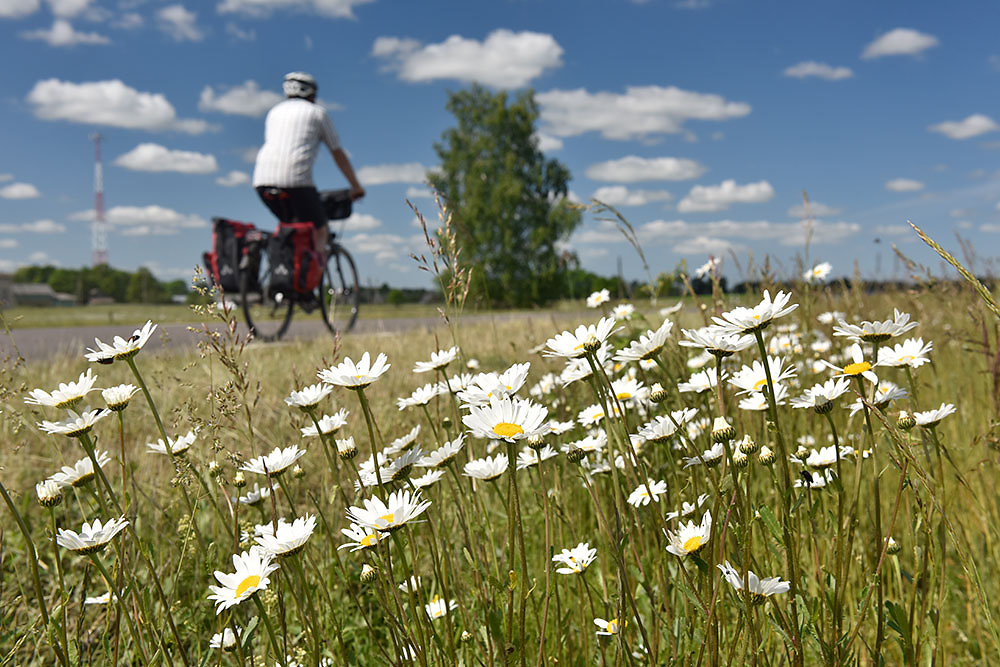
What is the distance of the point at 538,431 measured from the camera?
87cm

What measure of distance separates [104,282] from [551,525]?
281ft

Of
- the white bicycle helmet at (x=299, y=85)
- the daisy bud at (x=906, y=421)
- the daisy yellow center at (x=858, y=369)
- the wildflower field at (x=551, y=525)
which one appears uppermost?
the white bicycle helmet at (x=299, y=85)

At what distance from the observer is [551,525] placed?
3.81 feet

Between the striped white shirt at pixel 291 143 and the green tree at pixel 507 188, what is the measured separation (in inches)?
910

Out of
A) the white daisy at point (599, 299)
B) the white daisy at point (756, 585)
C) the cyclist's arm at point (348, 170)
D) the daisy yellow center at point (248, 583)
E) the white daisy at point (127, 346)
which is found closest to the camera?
the white daisy at point (756, 585)

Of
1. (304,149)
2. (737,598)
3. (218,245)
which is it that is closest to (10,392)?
(737,598)

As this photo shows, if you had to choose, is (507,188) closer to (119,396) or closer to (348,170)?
(348,170)

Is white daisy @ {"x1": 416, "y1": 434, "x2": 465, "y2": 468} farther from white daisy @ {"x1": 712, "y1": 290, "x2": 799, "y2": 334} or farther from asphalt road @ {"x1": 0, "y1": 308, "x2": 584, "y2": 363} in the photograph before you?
asphalt road @ {"x1": 0, "y1": 308, "x2": 584, "y2": 363}

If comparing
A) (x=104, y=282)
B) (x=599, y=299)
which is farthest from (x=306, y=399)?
(x=104, y=282)

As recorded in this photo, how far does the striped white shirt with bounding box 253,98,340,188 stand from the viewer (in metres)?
5.98

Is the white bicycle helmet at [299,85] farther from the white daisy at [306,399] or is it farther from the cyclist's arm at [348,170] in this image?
the white daisy at [306,399]

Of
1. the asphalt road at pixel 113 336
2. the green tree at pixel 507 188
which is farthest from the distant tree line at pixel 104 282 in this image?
the asphalt road at pixel 113 336

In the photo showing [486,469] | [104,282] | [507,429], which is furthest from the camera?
[104,282]

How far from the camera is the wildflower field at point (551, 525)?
3.00 feet
